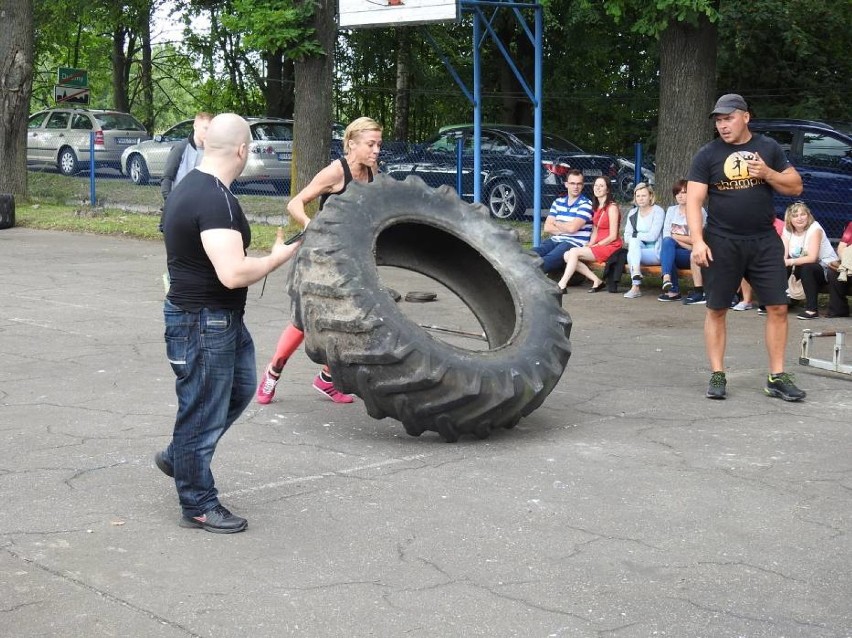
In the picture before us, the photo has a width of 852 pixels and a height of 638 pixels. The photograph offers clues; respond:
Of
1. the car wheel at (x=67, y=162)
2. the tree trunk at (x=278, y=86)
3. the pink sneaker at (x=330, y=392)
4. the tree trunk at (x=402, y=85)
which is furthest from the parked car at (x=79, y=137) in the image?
the pink sneaker at (x=330, y=392)

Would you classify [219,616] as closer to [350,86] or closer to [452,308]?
[452,308]

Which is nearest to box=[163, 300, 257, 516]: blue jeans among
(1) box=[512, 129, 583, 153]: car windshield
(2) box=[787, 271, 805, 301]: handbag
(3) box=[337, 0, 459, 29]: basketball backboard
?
(2) box=[787, 271, 805, 301]: handbag

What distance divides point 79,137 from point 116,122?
1024mm

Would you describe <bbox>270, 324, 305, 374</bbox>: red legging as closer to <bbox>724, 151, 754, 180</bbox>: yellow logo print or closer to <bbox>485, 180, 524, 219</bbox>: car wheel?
<bbox>724, 151, 754, 180</bbox>: yellow logo print

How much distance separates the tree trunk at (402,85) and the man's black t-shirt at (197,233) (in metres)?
25.7

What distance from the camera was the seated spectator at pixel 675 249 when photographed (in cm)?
1187

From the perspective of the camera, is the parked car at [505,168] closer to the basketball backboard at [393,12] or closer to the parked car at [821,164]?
the parked car at [821,164]

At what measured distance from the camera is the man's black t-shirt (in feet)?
14.7

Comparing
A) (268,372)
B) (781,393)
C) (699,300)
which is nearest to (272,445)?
(268,372)

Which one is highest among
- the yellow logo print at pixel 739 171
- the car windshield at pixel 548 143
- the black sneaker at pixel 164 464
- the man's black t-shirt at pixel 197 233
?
the car windshield at pixel 548 143

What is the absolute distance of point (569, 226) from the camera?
12.7 metres

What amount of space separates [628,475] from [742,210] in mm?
2355

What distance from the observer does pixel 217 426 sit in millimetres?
4754

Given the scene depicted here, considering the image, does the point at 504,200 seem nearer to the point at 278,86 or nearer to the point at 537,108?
the point at 537,108
